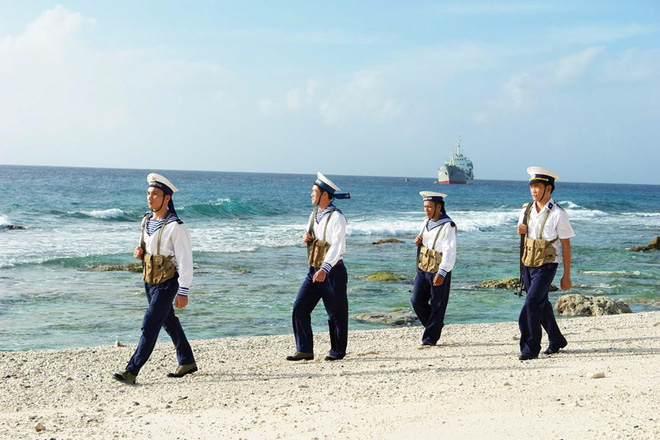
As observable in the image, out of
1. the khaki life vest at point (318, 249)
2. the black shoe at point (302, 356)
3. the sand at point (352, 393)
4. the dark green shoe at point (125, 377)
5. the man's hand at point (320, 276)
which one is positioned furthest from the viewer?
the black shoe at point (302, 356)

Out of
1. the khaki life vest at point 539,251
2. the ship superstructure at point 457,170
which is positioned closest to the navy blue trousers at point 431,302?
the khaki life vest at point 539,251

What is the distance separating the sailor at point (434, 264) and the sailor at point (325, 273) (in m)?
1.09

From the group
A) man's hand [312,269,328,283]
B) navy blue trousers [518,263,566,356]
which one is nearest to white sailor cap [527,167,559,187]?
navy blue trousers [518,263,566,356]

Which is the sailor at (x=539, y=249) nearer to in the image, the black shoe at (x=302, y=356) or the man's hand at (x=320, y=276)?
the man's hand at (x=320, y=276)

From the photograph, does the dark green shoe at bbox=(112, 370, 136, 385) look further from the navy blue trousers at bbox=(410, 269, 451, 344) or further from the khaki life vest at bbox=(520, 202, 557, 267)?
the khaki life vest at bbox=(520, 202, 557, 267)

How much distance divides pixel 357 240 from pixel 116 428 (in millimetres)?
23936

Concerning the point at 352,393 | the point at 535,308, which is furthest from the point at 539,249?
the point at 352,393

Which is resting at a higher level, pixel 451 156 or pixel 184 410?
pixel 451 156

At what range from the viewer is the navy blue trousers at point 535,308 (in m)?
7.46

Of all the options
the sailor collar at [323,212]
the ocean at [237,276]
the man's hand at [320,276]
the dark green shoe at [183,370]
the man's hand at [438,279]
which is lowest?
the ocean at [237,276]

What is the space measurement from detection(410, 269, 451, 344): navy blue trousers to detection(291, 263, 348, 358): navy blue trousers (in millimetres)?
992

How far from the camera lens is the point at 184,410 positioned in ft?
20.0

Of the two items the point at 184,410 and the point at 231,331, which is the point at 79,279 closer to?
the point at 231,331

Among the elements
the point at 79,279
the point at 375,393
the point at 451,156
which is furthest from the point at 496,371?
the point at 451,156
